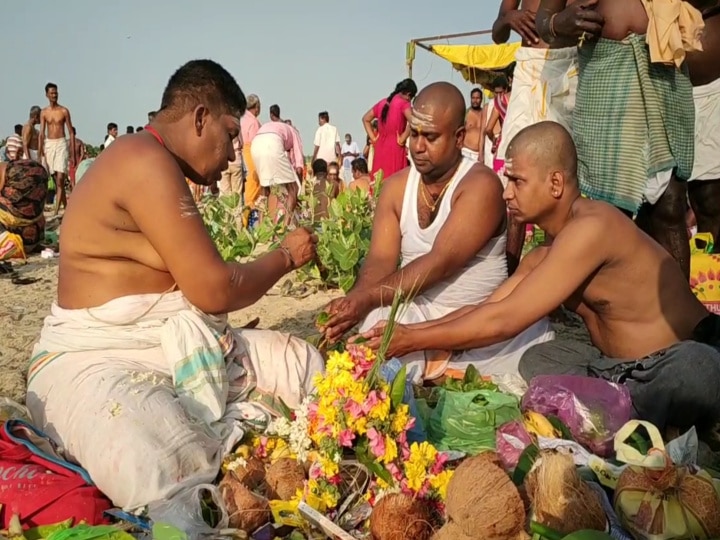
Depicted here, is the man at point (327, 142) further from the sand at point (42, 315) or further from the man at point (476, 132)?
the sand at point (42, 315)

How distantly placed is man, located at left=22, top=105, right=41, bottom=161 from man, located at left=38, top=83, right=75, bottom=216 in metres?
0.55

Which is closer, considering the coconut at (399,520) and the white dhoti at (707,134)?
the coconut at (399,520)

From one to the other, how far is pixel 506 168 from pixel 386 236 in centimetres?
100

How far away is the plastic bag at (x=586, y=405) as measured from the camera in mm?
2465

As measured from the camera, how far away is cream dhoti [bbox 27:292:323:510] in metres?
2.15

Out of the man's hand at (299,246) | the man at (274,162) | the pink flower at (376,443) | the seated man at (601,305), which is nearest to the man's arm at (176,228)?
the man's hand at (299,246)

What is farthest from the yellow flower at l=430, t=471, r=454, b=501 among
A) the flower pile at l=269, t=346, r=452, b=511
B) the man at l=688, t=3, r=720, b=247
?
the man at l=688, t=3, r=720, b=247

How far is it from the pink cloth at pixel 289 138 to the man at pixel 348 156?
15.9 feet

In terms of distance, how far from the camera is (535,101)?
433 centimetres

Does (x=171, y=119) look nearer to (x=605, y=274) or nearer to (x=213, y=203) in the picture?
(x=605, y=274)

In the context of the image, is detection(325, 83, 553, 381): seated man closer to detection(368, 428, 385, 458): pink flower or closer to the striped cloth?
the striped cloth

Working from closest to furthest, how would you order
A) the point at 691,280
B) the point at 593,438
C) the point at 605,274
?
the point at 593,438
the point at 605,274
the point at 691,280

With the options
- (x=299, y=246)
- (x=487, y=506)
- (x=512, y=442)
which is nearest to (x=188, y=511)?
(x=487, y=506)

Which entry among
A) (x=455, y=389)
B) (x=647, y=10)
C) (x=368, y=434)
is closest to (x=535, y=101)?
(x=647, y=10)
